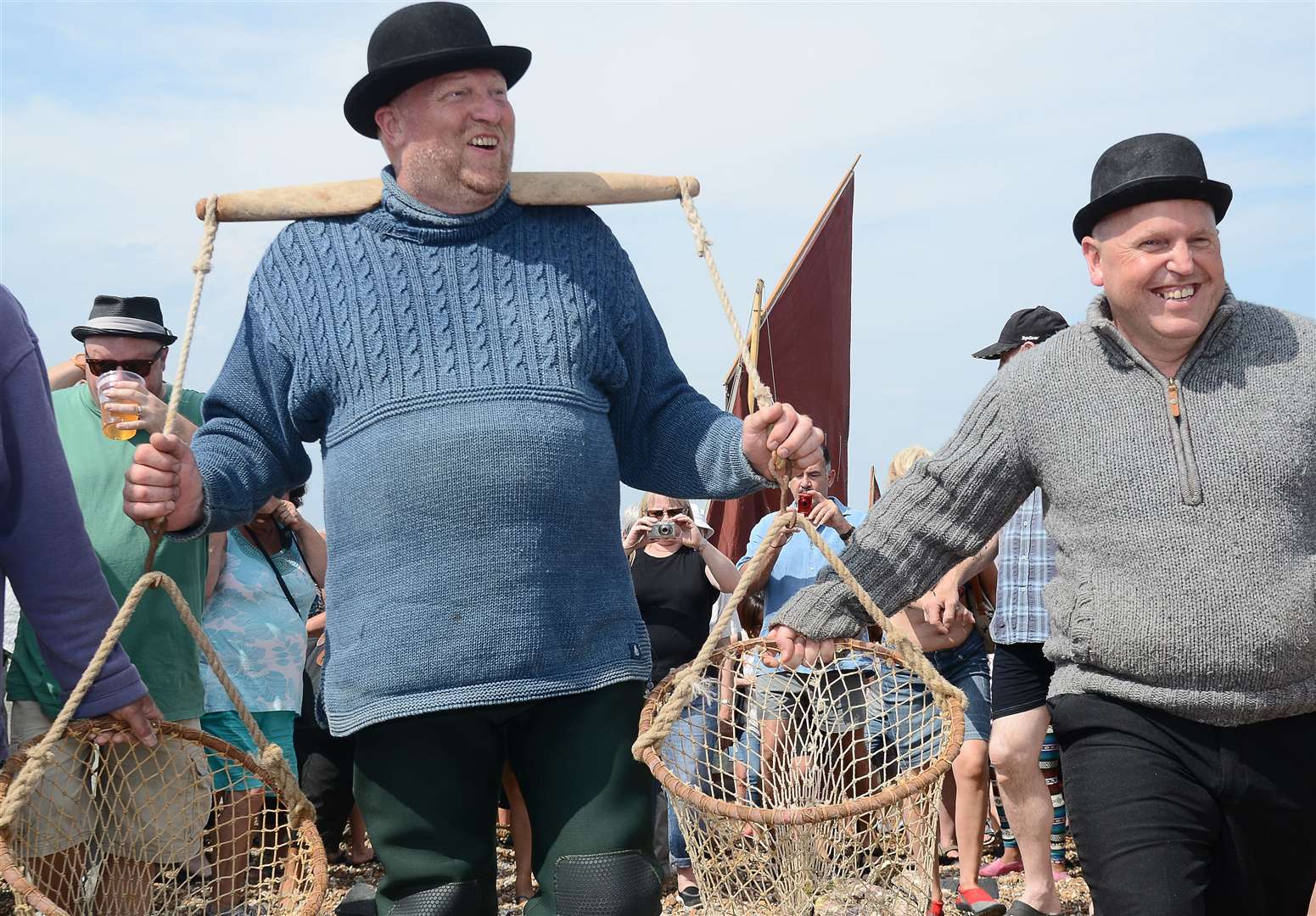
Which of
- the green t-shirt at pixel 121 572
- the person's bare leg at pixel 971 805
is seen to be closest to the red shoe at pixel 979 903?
the person's bare leg at pixel 971 805

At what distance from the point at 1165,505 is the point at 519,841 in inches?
155

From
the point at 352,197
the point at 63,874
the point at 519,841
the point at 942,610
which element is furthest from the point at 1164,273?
the point at 519,841

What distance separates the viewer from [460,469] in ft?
9.20

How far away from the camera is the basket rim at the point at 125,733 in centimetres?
258

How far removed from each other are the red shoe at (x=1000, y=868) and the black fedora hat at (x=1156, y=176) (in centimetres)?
404

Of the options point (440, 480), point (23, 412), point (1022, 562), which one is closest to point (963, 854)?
point (1022, 562)

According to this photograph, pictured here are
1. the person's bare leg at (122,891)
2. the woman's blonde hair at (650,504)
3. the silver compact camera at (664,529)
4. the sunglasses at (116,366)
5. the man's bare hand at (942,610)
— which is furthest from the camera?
the woman's blonde hair at (650,504)

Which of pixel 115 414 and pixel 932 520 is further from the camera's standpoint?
pixel 932 520

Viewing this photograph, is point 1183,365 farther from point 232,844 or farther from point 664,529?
point 664,529

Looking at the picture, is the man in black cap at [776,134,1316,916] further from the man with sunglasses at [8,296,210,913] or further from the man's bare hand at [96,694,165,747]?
the man with sunglasses at [8,296,210,913]

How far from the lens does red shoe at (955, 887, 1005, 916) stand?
5.60 metres

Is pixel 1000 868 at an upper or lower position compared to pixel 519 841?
lower

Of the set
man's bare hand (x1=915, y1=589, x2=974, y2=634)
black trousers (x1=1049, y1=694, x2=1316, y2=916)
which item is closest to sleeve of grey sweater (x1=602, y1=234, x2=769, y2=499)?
Result: black trousers (x1=1049, y1=694, x2=1316, y2=916)

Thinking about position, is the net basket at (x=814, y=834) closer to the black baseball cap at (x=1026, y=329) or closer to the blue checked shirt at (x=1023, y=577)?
the blue checked shirt at (x=1023, y=577)
